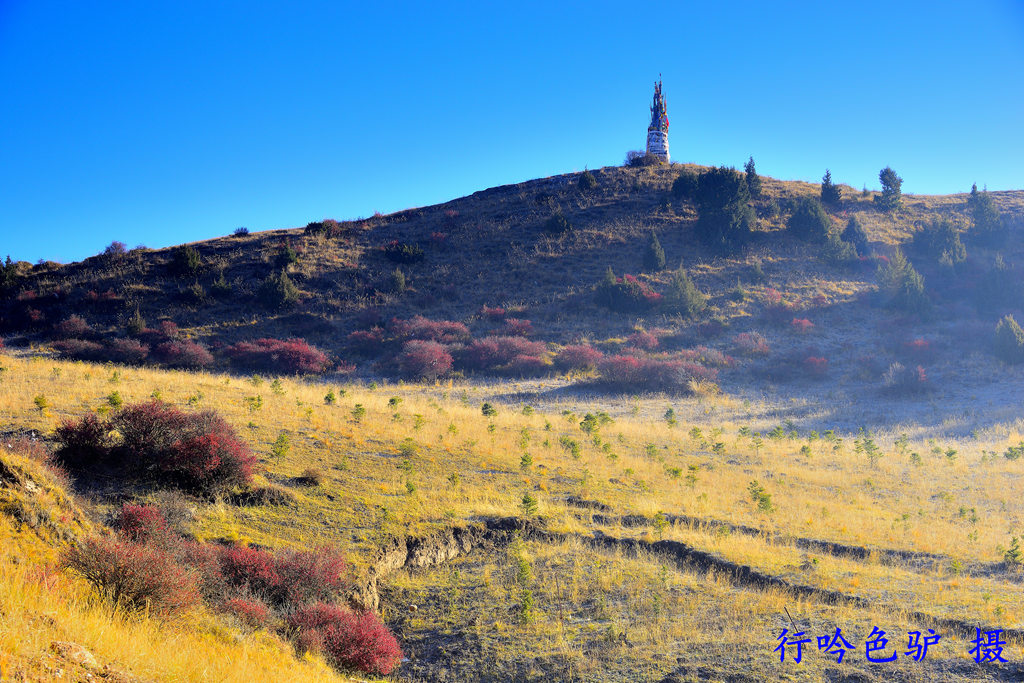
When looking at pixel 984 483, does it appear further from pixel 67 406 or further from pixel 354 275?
pixel 354 275

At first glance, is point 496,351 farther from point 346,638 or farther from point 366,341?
point 346,638

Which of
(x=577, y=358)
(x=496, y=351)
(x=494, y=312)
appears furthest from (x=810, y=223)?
(x=496, y=351)

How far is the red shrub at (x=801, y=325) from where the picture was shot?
35.1 metres

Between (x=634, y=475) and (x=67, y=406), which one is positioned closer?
(x=67, y=406)

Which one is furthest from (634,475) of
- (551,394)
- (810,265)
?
(810,265)

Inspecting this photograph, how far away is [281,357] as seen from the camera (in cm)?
3027

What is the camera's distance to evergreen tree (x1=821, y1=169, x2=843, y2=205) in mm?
52531

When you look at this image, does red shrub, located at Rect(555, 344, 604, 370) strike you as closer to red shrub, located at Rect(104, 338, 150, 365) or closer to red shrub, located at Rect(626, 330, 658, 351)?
red shrub, located at Rect(626, 330, 658, 351)

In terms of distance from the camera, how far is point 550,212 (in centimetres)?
5159

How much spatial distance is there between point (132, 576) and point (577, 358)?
86.0 feet

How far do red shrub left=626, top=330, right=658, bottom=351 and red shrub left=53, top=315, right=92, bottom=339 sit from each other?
99.7 feet

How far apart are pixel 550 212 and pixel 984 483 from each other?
40131mm

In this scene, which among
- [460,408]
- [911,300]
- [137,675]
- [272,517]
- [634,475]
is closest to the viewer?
[137,675]

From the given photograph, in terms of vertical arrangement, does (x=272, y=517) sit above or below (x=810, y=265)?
below
